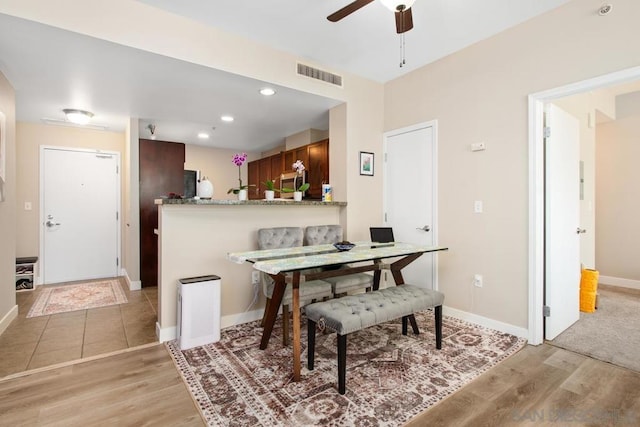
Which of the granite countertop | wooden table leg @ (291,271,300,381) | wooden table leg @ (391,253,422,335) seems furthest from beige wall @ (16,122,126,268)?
wooden table leg @ (391,253,422,335)

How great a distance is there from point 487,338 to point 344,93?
2.91 m

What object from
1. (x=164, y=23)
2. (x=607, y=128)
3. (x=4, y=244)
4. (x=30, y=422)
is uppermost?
(x=164, y=23)

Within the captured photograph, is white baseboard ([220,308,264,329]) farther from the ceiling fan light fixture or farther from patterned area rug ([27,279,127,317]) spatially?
the ceiling fan light fixture

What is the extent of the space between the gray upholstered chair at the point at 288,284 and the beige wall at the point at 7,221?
2419 mm

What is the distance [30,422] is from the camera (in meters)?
1.74

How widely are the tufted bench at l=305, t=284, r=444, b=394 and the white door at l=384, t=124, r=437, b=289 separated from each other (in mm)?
1065

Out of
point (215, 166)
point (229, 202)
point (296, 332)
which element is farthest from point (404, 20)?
point (215, 166)

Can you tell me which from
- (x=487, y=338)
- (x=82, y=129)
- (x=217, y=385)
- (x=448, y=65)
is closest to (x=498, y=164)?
(x=448, y=65)

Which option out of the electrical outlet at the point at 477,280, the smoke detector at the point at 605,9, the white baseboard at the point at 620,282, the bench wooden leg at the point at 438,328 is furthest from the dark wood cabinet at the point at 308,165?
the white baseboard at the point at 620,282

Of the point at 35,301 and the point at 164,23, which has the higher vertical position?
the point at 164,23

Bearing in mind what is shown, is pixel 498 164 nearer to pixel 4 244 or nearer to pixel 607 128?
pixel 607 128

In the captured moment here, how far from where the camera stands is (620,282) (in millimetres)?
4535

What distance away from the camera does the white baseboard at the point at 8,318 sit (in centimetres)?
296

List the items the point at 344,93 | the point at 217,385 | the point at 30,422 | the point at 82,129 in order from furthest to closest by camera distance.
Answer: the point at 82,129
the point at 344,93
the point at 217,385
the point at 30,422
